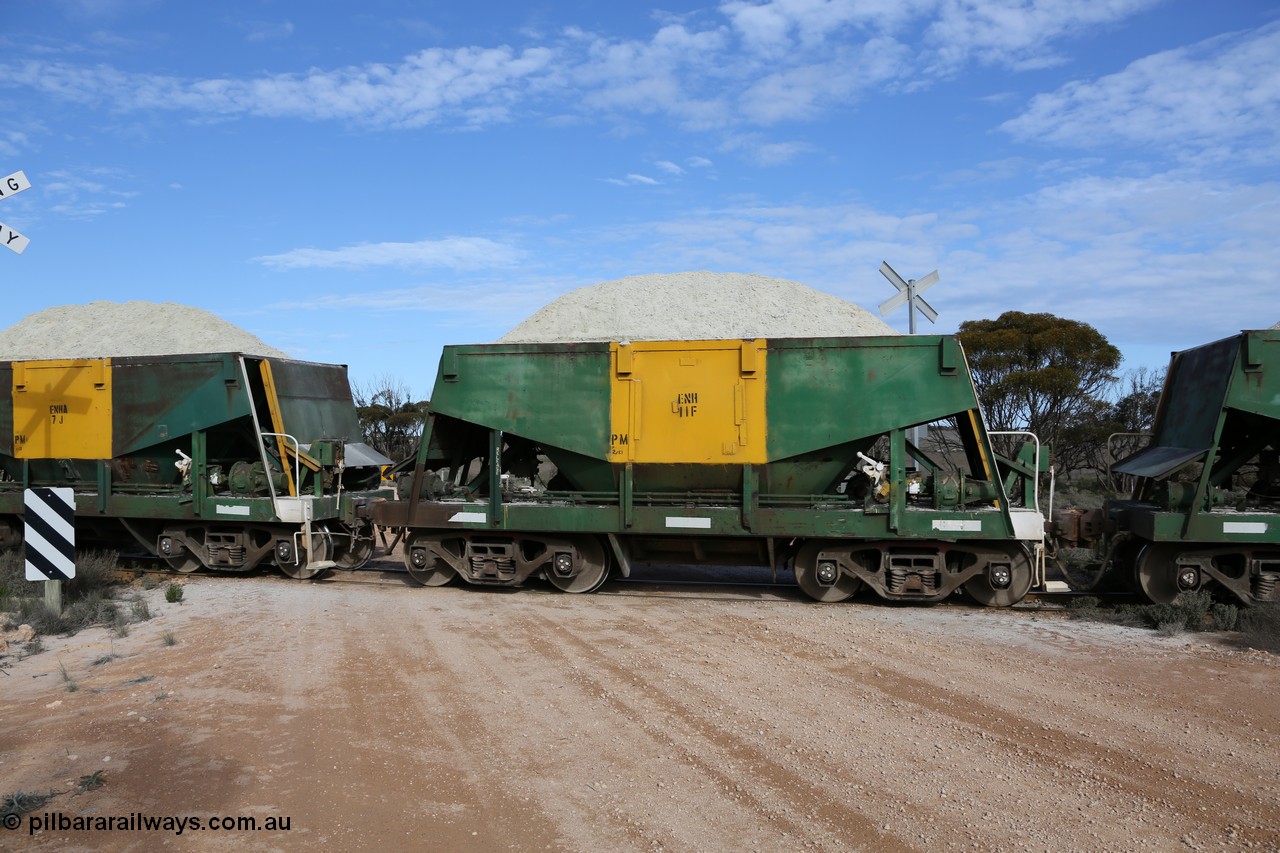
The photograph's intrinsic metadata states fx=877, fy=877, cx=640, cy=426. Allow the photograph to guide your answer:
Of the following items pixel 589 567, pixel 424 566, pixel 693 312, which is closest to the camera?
pixel 589 567

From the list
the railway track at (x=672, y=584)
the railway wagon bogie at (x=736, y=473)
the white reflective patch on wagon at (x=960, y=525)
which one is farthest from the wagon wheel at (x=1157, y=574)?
the white reflective patch on wagon at (x=960, y=525)

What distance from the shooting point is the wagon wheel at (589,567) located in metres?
10.8

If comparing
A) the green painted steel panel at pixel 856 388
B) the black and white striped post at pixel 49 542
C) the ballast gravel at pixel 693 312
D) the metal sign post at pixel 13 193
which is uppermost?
the ballast gravel at pixel 693 312

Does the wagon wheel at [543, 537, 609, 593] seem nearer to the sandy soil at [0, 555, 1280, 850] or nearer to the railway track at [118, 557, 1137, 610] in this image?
the railway track at [118, 557, 1137, 610]

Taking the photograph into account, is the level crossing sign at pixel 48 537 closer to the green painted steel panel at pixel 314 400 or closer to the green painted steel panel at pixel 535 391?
the green painted steel panel at pixel 314 400

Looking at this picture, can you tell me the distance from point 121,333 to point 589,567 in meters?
58.5

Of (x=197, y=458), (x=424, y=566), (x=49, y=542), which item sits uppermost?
(x=197, y=458)

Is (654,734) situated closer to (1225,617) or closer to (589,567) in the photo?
(589,567)

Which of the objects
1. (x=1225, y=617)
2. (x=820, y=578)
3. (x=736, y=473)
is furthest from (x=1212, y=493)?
(x=736, y=473)

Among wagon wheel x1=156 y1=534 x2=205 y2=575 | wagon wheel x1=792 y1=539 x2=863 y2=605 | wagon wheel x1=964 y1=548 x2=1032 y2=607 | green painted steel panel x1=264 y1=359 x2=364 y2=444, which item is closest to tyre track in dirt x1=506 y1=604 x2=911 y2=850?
wagon wheel x1=792 y1=539 x2=863 y2=605

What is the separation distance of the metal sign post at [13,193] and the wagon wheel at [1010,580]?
41.5 ft

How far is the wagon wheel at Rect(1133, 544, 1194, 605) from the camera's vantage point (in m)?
9.62

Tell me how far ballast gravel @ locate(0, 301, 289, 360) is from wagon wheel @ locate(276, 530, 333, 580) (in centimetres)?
4506

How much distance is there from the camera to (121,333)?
58031mm
